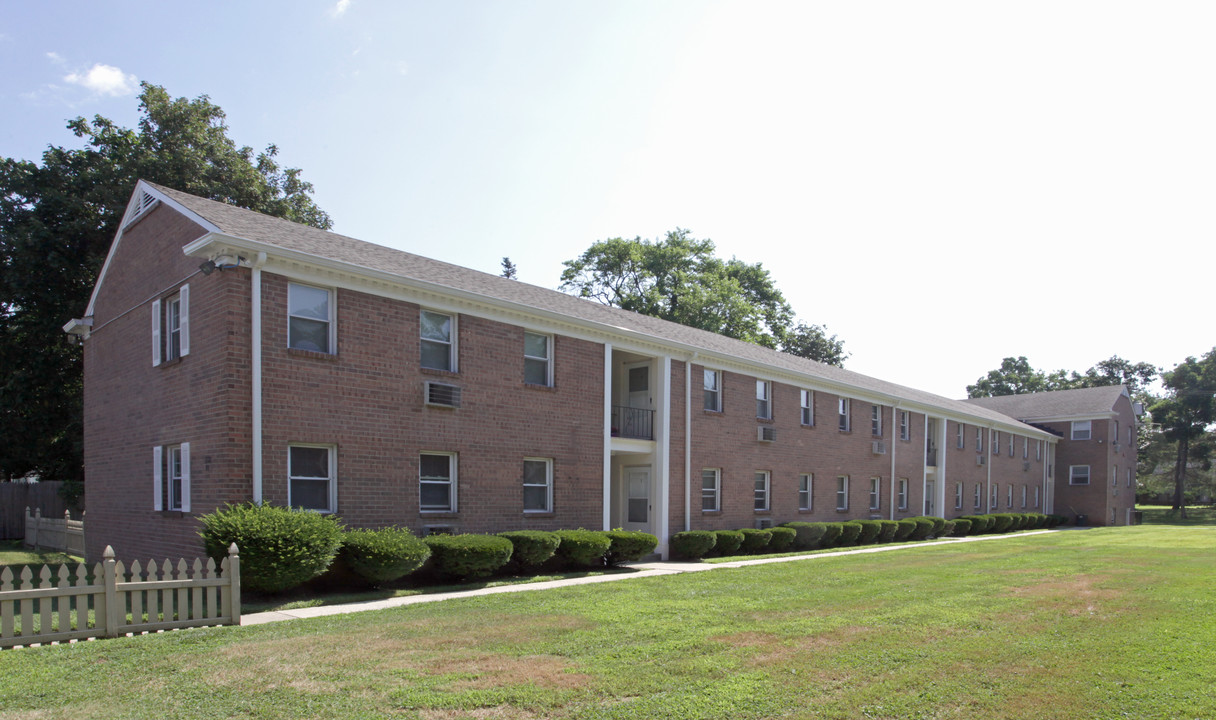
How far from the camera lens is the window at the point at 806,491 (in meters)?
28.3

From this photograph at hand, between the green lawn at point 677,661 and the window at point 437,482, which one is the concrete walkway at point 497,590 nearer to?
the green lawn at point 677,661

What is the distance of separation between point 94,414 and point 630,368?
1342 centimetres

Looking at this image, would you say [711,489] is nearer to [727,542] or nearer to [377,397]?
[727,542]

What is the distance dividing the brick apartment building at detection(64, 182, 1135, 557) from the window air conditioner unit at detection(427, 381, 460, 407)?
0.10 feet

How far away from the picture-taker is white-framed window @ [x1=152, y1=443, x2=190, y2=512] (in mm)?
14286

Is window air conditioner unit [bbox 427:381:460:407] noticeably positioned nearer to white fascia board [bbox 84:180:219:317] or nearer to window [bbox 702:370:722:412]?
white fascia board [bbox 84:180:219:317]

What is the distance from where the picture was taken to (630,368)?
940 inches

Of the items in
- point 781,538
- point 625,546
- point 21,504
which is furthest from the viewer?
point 21,504

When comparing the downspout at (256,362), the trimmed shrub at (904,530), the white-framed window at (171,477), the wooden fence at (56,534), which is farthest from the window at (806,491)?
the wooden fence at (56,534)

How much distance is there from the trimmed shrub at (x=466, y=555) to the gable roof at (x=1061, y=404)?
1873 inches

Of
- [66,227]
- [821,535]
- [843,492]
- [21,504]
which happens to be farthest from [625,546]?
[21,504]

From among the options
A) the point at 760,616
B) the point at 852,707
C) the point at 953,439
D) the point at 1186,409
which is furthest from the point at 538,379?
the point at 1186,409

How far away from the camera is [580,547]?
662 inches

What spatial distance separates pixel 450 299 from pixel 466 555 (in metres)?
5.17
